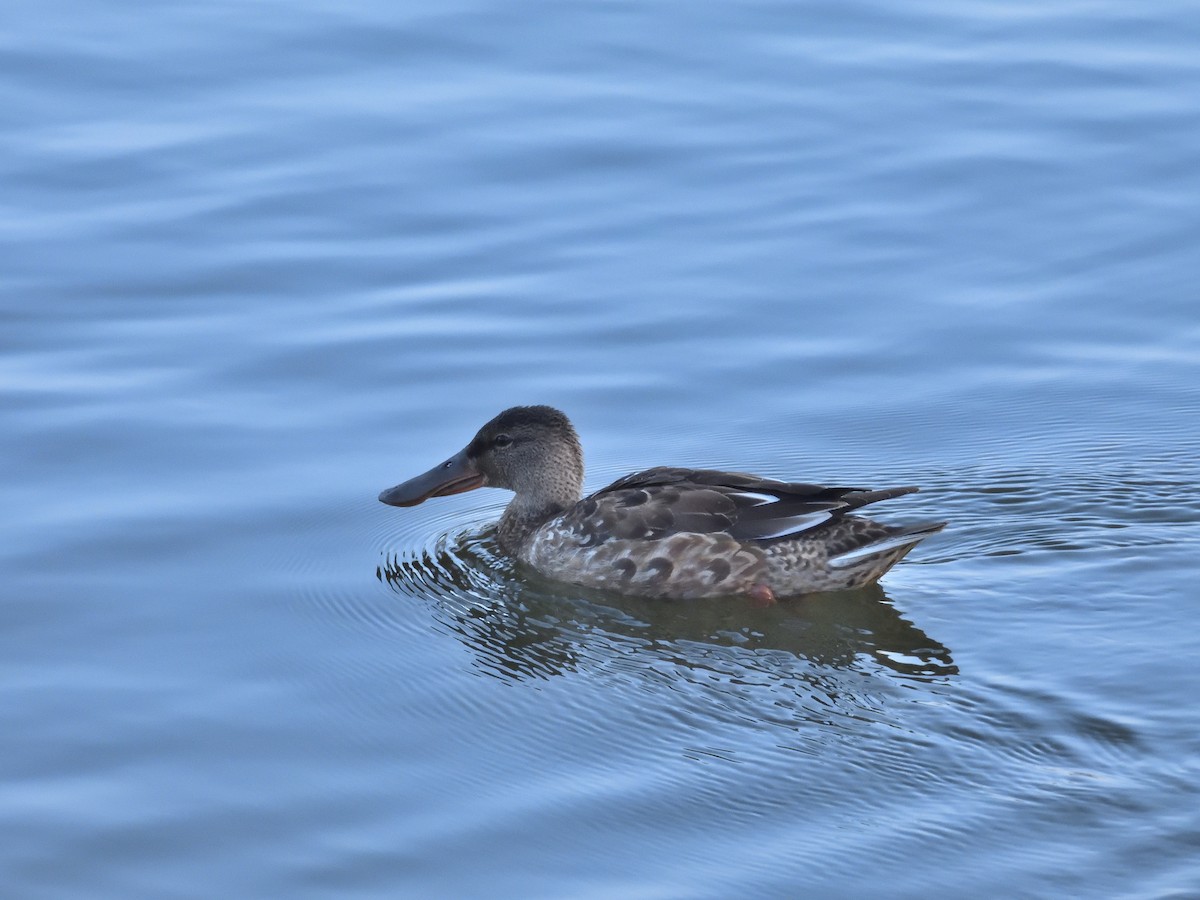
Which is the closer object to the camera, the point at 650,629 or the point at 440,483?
the point at 650,629


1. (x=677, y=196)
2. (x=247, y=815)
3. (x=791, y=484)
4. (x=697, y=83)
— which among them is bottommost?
(x=247, y=815)

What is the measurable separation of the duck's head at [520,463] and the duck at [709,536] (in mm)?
22

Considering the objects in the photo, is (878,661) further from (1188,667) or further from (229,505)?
(229,505)

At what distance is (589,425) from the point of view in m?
10.9

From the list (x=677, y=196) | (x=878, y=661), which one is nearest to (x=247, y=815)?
(x=878, y=661)

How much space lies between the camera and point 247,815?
701 cm

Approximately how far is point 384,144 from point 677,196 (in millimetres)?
2285

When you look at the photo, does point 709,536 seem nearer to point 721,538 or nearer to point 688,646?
point 721,538

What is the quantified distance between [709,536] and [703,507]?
0.51 feet

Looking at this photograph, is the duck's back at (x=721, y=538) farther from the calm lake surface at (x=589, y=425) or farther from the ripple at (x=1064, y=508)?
the ripple at (x=1064, y=508)

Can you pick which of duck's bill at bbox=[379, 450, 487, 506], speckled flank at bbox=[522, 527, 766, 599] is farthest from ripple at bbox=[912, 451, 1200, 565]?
duck's bill at bbox=[379, 450, 487, 506]

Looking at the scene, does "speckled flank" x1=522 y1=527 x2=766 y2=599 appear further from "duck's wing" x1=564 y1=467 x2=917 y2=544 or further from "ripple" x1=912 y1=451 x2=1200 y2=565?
"ripple" x1=912 y1=451 x2=1200 y2=565

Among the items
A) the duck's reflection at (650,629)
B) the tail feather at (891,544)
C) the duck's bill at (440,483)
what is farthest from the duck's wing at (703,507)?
the duck's bill at (440,483)

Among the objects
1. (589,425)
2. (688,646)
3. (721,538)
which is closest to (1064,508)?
(721,538)
